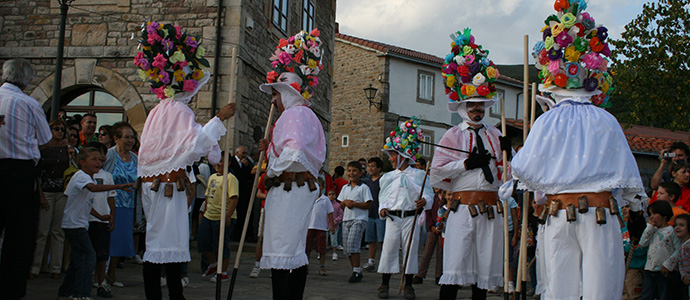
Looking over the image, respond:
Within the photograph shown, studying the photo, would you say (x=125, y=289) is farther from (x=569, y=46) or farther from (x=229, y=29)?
(x=229, y=29)

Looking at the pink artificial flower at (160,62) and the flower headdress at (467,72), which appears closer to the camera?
the pink artificial flower at (160,62)

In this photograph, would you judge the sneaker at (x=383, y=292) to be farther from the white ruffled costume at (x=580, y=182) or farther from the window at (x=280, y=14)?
the window at (x=280, y=14)

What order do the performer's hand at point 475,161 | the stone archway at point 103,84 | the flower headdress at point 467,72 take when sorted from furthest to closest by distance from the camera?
the stone archway at point 103,84, the flower headdress at point 467,72, the performer's hand at point 475,161

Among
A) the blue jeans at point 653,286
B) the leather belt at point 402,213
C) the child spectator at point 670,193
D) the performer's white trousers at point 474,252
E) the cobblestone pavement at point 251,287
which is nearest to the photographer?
the performer's white trousers at point 474,252

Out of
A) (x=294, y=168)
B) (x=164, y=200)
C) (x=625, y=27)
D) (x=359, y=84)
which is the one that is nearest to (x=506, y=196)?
(x=294, y=168)

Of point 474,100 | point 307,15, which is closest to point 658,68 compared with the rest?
point 307,15

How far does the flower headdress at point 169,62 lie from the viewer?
18.5 feet

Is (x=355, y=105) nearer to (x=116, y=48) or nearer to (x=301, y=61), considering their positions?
(x=116, y=48)

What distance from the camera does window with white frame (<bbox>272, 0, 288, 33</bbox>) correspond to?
1684 cm

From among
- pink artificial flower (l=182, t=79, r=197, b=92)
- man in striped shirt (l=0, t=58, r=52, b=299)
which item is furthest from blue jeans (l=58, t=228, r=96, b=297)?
pink artificial flower (l=182, t=79, r=197, b=92)

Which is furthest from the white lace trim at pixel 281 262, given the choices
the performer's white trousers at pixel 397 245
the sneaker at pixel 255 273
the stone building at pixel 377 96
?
the stone building at pixel 377 96

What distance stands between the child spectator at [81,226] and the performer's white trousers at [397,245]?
143 inches

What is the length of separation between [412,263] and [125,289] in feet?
11.8

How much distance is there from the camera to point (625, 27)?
17.8m
